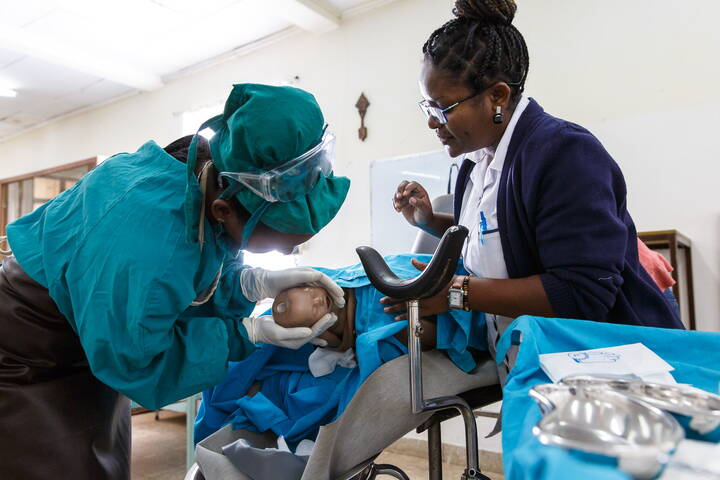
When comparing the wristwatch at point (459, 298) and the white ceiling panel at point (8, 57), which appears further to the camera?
the white ceiling panel at point (8, 57)

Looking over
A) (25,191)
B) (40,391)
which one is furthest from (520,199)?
(25,191)

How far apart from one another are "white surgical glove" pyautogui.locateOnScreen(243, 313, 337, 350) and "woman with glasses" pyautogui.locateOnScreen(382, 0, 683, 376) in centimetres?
14

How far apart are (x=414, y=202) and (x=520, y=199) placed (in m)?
0.45

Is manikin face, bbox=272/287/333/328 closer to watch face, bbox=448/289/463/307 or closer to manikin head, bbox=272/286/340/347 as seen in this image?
manikin head, bbox=272/286/340/347

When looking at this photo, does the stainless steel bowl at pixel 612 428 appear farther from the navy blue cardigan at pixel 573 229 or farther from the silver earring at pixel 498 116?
the silver earring at pixel 498 116

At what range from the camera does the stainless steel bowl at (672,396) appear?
43 cm

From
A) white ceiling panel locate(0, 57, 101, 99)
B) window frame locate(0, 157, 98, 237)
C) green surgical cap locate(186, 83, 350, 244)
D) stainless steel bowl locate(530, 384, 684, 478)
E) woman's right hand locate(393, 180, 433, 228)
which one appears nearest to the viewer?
stainless steel bowl locate(530, 384, 684, 478)

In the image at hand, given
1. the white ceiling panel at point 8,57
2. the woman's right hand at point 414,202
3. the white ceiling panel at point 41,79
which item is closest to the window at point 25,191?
the white ceiling panel at point 41,79

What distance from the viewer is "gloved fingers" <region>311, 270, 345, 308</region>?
3.64 ft

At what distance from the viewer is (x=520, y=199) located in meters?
1.06

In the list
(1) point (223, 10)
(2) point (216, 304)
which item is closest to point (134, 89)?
(1) point (223, 10)

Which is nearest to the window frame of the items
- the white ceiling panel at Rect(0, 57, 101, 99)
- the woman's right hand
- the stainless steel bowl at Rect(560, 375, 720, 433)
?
the white ceiling panel at Rect(0, 57, 101, 99)

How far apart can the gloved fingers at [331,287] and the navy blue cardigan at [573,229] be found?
37cm

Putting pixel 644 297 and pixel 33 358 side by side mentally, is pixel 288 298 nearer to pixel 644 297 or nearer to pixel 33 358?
pixel 33 358
